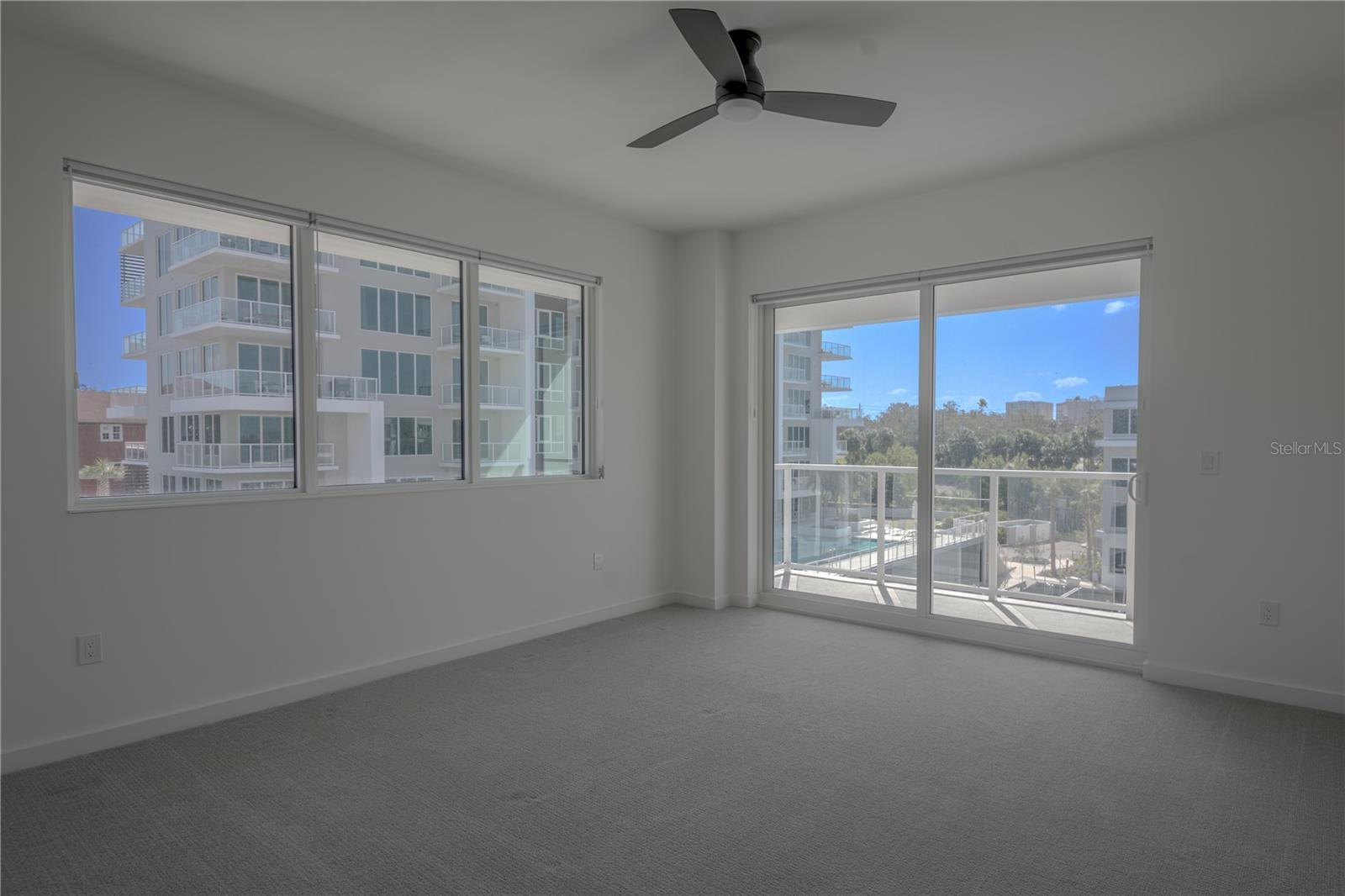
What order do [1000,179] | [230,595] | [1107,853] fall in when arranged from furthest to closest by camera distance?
[1000,179], [230,595], [1107,853]

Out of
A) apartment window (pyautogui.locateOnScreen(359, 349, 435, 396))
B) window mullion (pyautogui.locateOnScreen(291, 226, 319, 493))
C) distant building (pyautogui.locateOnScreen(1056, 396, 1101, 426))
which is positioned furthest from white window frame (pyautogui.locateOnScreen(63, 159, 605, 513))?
distant building (pyautogui.locateOnScreen(1056, 396, 1101, 426))

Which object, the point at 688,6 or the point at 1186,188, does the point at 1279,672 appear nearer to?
the point at 1186,188

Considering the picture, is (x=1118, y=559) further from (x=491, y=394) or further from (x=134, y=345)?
(x=134, y=345)

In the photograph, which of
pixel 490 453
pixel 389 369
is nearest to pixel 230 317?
pixel 389 369

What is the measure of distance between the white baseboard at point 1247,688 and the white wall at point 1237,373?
0.02 metres

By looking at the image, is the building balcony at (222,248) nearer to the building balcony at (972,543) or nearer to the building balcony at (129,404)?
the building balcony at (129,404)

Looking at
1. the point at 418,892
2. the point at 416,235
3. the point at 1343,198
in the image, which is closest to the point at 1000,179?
the point at 1343,198

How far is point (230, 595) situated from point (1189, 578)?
14.6 ft

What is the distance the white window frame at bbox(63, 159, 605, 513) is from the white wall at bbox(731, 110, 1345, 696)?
7.42ft

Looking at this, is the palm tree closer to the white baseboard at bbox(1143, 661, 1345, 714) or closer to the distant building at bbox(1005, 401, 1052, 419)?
the distant building at bbox(1005, 401, 1052, 419)

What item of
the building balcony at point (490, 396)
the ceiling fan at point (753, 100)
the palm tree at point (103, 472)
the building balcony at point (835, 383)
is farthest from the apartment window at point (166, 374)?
the building balcony at point (835, 383)

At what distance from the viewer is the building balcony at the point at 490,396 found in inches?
164

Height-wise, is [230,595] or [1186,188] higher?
[1186,188]

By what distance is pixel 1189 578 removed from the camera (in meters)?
3.71
